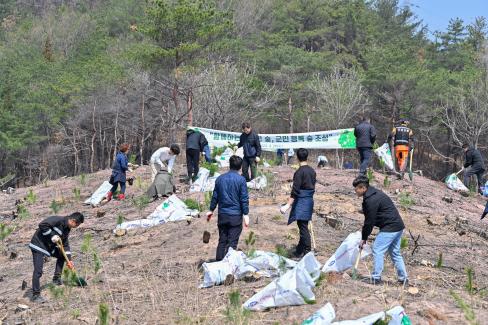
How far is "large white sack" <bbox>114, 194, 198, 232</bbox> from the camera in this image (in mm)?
10883

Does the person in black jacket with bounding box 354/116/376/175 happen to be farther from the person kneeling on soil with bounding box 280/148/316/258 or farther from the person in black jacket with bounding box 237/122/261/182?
the person kneeling on soil with bounding box 280/148/316/258

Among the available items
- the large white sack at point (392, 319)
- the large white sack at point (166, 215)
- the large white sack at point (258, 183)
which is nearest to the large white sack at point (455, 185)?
the large white sack at point (258, 183)

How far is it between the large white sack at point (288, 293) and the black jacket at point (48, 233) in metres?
2.77

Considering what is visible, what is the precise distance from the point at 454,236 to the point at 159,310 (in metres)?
5.81

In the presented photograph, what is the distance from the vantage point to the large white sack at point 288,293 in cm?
618

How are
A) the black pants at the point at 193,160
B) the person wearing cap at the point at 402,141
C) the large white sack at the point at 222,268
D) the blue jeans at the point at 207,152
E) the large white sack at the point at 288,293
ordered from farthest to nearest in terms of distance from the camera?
the person wearing cap at the point at 402,141 < the blue jeans at the point at 207,152 < the black pants at the point at 193,160 < the large white sack at the point at 222,268 < the large white sack at the point at 288,293

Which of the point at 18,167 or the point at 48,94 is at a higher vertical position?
the point at 48,94

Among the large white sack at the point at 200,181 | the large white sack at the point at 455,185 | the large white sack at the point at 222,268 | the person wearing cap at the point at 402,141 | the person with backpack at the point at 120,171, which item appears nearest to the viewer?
the large white sack at the point at 222,268

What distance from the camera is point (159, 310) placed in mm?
6559

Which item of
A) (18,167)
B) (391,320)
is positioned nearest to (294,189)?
(391,320)

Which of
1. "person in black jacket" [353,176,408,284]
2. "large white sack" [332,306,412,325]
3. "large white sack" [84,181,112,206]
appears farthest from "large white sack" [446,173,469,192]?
"large white sack" [332,306,412,325]

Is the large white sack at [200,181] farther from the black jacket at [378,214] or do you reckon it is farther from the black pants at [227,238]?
the black jacket at [378,214]

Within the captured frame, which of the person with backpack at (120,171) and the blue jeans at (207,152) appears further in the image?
the blue jeans at (207,152)

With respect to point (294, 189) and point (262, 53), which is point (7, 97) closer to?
point (262, 53)
